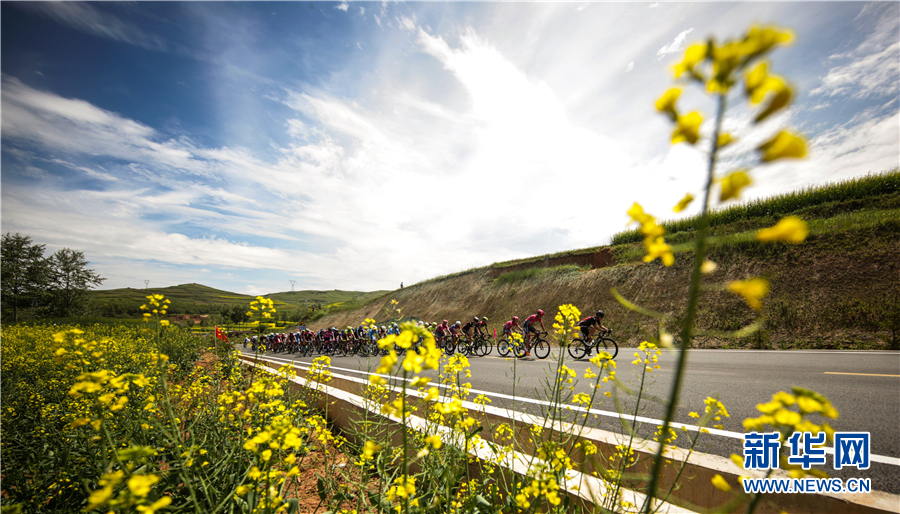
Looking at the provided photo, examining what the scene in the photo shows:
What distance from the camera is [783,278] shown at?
11672mm

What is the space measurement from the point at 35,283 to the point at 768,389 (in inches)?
1575

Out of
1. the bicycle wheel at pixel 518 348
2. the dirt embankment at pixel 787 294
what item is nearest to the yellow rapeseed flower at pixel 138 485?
the bicycle wheel at pixel 518 348

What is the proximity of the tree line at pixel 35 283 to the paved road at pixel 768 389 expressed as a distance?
32.7 metres

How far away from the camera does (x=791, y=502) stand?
1514 millimetres

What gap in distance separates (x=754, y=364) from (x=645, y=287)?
9169mm

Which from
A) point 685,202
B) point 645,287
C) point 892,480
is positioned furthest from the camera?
point 645,287

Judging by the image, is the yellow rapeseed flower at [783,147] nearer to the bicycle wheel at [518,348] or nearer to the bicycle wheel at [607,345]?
the bicycle wheel at [518,348]

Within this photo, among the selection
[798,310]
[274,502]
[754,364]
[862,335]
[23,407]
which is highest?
[798,310]

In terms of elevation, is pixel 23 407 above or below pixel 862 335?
below

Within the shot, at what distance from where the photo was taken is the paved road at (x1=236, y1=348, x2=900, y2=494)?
2.83 metres

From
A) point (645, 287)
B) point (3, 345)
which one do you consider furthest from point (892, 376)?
point (3, 345)

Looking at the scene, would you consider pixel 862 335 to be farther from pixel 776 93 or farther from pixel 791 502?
pixel 776 93

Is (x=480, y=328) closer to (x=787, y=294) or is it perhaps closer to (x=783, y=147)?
(x=787, y=294)

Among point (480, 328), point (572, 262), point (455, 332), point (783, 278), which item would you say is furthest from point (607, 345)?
point (572, 262)
